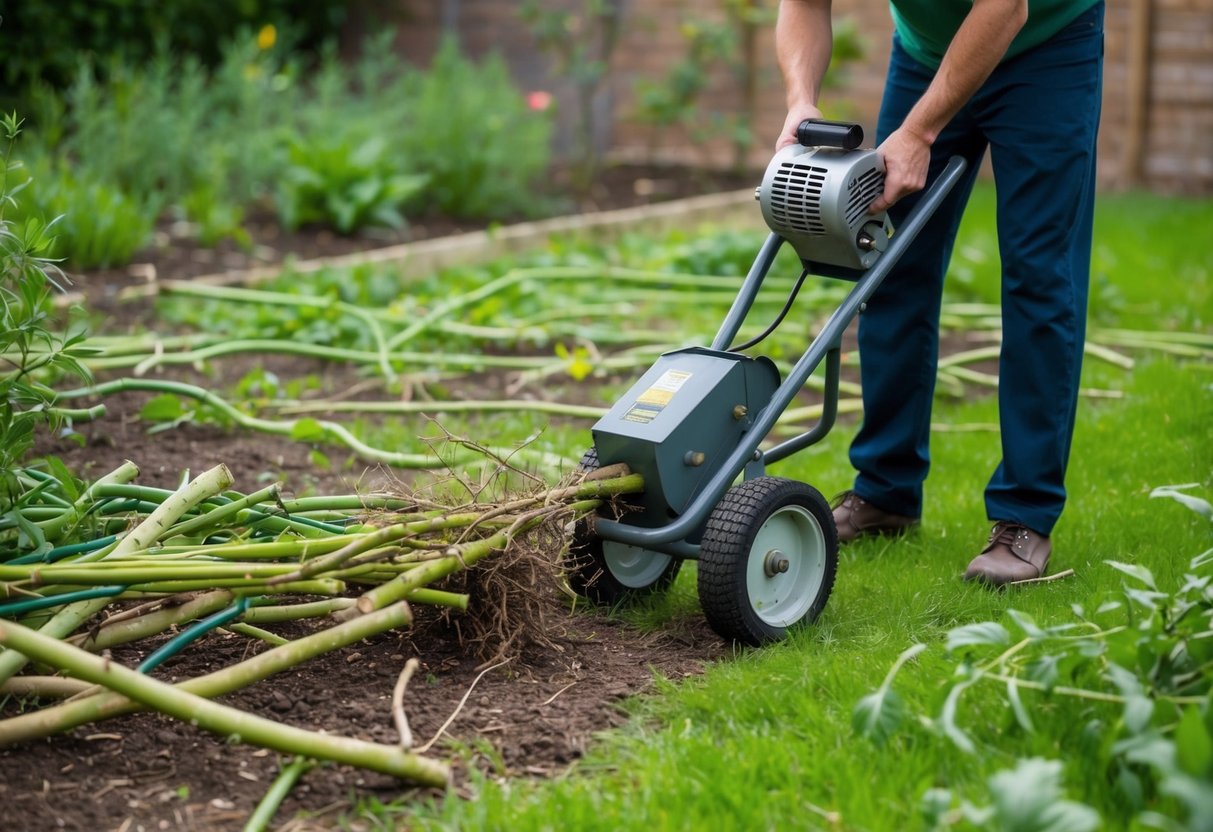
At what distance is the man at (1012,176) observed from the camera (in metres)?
2.72

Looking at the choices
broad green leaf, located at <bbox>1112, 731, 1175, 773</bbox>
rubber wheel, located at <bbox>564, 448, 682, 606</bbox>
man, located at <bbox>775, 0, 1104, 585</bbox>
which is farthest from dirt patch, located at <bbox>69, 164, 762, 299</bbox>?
broad green leaf, located at <bbox>1112, 731, 1175, 773</bbox>

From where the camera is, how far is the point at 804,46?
3.01 m

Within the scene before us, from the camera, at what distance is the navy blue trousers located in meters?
2.85

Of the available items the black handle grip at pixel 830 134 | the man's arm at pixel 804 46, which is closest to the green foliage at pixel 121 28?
the man's arm at pixel 804 46

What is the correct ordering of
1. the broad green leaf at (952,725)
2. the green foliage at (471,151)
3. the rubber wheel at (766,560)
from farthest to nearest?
the green foliage at (471,151), the rubber wheel at (766,560), the broad green leaf at (952,725)

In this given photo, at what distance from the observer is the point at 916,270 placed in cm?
315

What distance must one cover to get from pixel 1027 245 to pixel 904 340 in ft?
1.35

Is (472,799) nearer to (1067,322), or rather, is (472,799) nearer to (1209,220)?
(1067,322)

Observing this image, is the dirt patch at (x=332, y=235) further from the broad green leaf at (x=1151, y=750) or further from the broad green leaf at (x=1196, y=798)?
the broad green leaf at (x=1196, y=798)

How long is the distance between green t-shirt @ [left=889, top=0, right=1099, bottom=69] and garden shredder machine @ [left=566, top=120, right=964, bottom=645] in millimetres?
404

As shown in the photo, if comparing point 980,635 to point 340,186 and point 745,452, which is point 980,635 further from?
point 340,186

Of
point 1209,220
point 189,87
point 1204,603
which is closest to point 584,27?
point 189,87

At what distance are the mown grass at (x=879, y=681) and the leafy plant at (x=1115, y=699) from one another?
0.04 meters

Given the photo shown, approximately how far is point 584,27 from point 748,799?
7.21m
